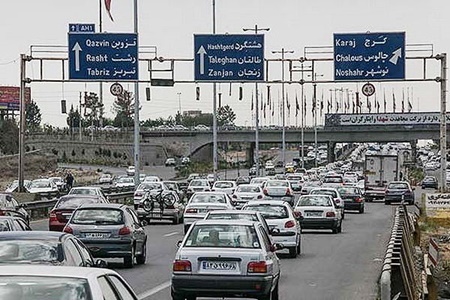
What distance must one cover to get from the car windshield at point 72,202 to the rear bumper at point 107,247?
10.1 meters

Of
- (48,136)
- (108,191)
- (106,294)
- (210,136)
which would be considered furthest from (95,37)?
(48,136)

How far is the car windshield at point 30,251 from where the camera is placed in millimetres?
14227

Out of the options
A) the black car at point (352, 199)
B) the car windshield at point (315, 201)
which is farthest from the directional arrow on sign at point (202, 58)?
the black car at point (352, 199)

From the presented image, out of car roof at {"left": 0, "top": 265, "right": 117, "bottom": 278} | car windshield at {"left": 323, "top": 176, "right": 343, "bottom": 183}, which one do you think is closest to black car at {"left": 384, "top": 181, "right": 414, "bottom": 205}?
car windshield at {"left": 323, "top": 176, "right": 343, "bottom": 183}

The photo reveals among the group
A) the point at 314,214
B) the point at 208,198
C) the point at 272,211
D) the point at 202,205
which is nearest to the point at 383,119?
the point at 314,214

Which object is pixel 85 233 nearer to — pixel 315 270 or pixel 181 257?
pixel 315 270

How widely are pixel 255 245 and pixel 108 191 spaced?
5095 cm

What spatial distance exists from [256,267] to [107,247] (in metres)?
8.53

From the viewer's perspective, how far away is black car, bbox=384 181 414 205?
2724 inches

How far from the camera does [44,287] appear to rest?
8.08 metres

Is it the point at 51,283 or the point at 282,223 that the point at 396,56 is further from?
the point at 51,283

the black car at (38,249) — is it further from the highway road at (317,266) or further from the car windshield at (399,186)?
the car windshield at (399,186)

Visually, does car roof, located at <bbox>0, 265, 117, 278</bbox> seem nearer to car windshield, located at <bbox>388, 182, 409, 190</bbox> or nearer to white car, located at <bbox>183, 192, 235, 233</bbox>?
white car, located at <bbox>183, 192, 235, 233</bbox>

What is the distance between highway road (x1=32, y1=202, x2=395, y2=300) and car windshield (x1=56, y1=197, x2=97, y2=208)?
2.44m
